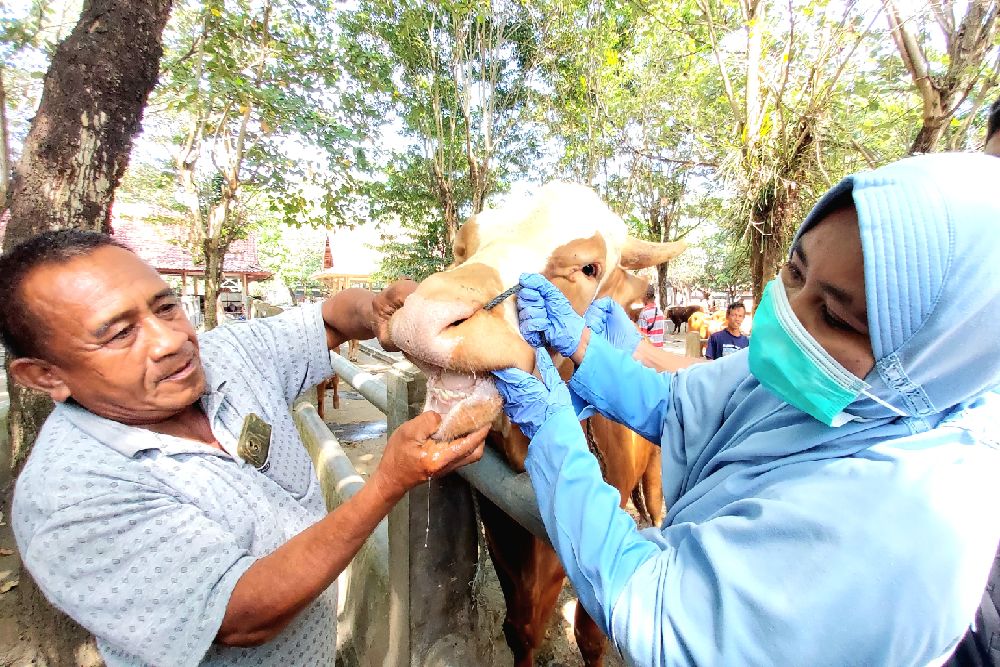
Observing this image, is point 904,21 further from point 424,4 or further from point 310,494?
point 424,4

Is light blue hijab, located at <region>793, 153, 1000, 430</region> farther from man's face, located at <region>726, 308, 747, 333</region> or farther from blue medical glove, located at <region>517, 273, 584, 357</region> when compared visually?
man's face, located at <region>726, 308, 747, 333</region>

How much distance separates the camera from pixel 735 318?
7.15 m

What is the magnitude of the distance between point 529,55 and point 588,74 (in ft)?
7.92

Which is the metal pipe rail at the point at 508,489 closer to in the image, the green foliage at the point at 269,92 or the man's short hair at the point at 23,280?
the man's short hair at the point at 23,280

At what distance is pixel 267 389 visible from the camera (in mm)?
1784

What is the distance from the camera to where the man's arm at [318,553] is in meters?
1.12

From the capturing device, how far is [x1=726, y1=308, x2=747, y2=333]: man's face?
7133 millimetres

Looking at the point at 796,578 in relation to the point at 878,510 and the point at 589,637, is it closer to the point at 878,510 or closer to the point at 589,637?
the point at 878,510

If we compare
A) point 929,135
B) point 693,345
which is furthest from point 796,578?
point 693,345

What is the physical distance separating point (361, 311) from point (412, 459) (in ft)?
3.31

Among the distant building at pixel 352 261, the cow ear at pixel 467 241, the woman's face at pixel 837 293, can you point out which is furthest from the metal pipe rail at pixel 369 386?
the distant building at pixel 352 261

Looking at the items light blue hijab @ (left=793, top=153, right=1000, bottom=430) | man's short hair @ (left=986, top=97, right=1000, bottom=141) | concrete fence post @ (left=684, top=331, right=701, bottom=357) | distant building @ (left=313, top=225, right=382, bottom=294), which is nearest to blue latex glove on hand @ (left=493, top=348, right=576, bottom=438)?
light blue hijab @ (left=793, top=153, right=1000, bottom=430)

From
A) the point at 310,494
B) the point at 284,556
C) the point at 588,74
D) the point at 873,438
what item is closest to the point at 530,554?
the point at 310,494

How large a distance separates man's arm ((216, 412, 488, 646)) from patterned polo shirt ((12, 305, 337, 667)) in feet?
0.16
